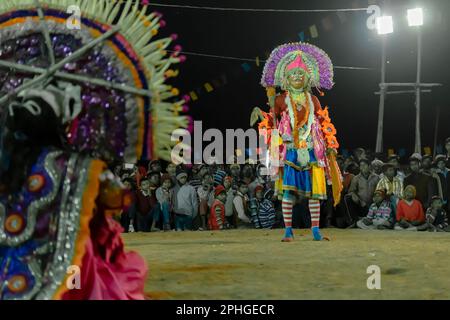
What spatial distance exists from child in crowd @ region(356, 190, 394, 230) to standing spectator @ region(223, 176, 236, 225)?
2.29 metres

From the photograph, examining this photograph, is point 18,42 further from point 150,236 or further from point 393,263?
point 150,236

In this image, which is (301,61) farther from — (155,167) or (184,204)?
(155,167)

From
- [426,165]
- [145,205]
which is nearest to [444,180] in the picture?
[426,165]

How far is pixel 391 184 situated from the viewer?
12609 mm

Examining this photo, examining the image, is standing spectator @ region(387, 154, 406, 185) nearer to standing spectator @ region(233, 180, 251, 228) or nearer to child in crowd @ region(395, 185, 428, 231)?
child in crowd @ region(395, 185, 428, 231)

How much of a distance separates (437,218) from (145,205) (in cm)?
476

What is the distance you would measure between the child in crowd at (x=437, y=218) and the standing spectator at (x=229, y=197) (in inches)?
128

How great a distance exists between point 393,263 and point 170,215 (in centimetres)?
645

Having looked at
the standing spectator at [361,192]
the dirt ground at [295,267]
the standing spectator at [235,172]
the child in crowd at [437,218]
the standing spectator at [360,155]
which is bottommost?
the dirt ground at [295,267]

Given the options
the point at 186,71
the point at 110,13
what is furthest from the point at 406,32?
the point at 110,13

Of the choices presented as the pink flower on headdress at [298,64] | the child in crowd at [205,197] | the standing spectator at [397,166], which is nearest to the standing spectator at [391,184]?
the standing spectator at [397,166]

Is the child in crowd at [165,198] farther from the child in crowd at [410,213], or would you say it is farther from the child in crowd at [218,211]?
the child in crowd at [410,213]

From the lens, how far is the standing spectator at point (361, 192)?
12703 mm

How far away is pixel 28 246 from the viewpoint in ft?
12.1
